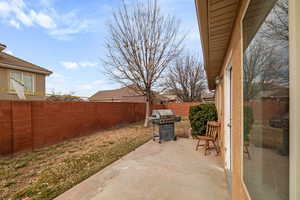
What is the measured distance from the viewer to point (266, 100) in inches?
36.9

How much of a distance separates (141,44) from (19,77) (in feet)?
25.5

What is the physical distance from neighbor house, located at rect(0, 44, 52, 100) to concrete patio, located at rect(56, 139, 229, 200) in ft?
24.0

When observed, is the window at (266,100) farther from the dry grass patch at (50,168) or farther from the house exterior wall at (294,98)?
the dry grass patch at (50,168)

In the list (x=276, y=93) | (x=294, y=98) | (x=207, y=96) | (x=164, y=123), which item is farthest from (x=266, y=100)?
(x=207, y=96)

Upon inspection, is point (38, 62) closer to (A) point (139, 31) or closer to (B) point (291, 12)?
(A) point (139, 31)

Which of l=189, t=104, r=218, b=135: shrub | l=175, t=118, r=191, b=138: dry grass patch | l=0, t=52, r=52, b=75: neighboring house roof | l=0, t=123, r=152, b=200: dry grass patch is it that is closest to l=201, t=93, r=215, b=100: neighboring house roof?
l=175, t=118, r=191, b=138: dry grass patch

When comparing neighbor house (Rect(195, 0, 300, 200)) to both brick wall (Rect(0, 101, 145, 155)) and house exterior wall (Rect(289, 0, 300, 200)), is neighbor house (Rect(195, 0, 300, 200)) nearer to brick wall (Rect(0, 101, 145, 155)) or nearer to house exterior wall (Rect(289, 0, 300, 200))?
house exterior wall (Rect(289, 0, 300, 200))

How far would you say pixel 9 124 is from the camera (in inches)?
173

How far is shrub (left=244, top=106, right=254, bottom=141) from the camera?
4.10 feet

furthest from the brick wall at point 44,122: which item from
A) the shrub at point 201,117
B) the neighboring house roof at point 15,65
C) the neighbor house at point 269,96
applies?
the neighbor house at point 269,96

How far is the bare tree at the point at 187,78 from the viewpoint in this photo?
18.2 meters

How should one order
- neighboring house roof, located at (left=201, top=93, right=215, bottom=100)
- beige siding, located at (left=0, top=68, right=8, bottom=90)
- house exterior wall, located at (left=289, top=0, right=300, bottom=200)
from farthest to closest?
neighboring house roof, located at (left=201, top=93, right=215, bottom=100) → beige siding, located at (left=0, top=68, right=8, bottom=90) → house exterior wall, located at (left=289, top=0, right=300, bottom=200)

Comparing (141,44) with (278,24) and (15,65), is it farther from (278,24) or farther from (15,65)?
(278,24)

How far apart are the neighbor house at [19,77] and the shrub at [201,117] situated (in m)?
8.73
